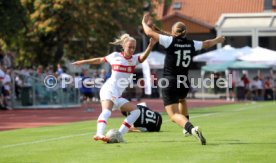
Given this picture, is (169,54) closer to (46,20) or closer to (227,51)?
(46,20)

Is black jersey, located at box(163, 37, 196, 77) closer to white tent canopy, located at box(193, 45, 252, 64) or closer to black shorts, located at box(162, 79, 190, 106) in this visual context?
black shorts, located at box(162, 79, 190, 106)

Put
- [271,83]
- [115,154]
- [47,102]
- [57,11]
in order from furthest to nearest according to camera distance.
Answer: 1. [271,83]
2. [57,11]
3. [47,102]
4. [115,154]

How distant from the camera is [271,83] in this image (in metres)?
44.4

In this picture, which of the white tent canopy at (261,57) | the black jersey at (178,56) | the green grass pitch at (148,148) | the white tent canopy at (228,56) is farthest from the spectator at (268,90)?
the black jersey at (178,56)

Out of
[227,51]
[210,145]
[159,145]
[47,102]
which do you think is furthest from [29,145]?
[227,51]

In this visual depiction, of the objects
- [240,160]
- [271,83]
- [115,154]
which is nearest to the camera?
[240,160]

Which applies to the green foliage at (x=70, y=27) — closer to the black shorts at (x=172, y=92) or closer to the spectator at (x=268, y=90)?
the spectator at (x=268, y=90)

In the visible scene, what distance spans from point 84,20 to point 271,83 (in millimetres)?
11704

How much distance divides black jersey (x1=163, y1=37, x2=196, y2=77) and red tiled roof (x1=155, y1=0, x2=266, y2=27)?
46.8 metres

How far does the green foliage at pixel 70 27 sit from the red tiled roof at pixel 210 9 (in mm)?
16842

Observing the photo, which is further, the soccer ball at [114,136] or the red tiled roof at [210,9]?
the red tiled roof at [210,9]

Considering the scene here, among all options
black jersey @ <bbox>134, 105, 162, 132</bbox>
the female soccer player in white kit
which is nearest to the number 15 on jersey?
the female soccer player in white kit

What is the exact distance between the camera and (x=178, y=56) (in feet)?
43.7

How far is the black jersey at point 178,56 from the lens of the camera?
13305 millimetres
